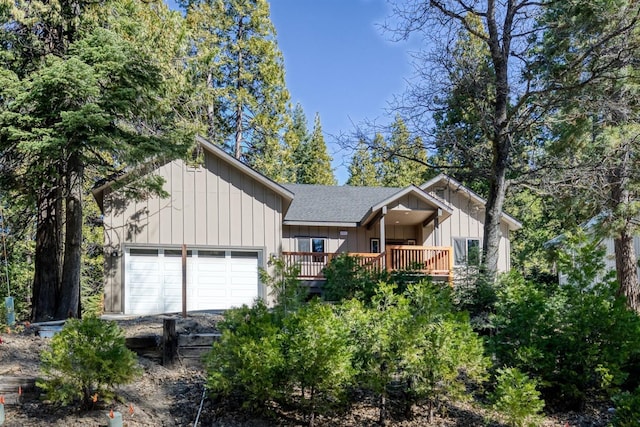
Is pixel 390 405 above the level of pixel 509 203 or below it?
below

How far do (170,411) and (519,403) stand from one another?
3791mm

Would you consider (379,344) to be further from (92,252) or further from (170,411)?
(92,252)

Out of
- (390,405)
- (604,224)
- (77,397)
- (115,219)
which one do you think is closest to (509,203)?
(604,224)

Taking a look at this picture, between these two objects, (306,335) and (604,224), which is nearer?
(306,335)

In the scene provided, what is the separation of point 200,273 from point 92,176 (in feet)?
14.2

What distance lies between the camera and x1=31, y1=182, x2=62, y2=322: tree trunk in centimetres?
1076

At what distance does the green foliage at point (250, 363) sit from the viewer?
522cm

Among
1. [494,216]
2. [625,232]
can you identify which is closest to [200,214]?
[494,216]

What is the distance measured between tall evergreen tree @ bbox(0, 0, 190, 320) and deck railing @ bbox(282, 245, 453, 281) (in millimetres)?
6040

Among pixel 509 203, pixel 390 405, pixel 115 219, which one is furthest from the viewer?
pixel 509 203

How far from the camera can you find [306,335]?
5195 millimetres

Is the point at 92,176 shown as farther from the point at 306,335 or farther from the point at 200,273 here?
the point at 306,335

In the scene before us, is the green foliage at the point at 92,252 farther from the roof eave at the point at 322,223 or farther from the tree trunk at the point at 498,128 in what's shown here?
the tree trunk at the point at 498,128

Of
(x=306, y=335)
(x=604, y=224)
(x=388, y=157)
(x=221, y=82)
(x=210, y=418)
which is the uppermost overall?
(x=221, y=82)
